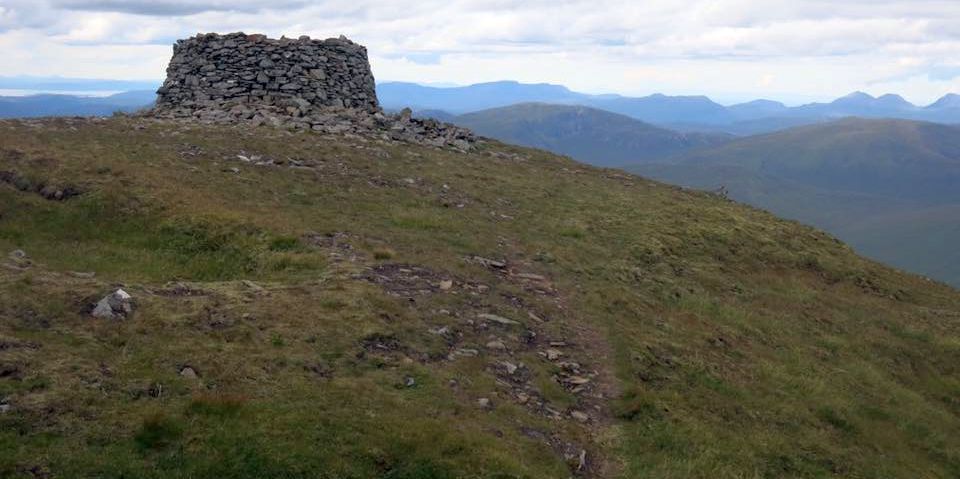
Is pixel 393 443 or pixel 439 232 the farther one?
pixel 439 232

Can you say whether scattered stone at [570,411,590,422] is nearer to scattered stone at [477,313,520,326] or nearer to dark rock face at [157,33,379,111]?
scattered stone at [477,313,520,326]

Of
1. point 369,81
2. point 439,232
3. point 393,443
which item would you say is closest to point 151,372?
point 393,443

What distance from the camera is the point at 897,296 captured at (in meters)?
38.4

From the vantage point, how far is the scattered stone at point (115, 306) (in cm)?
1656

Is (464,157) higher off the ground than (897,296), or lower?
higher

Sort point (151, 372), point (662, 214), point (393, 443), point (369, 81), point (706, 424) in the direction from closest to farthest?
1. point (393, 443)
2. point (151, 372)
3. point (706, 424)
4. point (662, 214)
5. point (369, 81)

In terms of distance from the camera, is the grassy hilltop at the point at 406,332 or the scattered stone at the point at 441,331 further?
the scattered stone at the point at 441,331

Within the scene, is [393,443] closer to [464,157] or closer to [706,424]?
[706,424]

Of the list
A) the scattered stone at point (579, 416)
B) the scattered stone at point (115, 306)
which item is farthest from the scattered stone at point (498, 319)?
the scattered stone at point (115, 306)

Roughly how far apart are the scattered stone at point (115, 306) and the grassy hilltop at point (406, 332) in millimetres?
309

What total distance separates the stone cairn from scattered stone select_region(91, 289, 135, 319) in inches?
1150

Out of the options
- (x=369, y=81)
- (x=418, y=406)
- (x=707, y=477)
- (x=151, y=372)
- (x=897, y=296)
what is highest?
(x=369, y=81)

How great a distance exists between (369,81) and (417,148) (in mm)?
11362

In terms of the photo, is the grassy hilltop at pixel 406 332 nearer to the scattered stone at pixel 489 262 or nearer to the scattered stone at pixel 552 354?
the scattered stone at pixel 552 354
